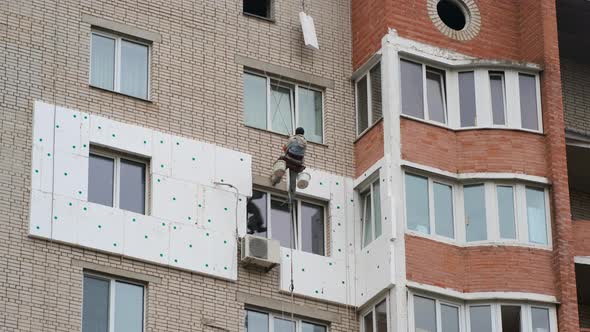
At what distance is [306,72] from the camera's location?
138 ft

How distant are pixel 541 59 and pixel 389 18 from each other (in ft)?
11.9

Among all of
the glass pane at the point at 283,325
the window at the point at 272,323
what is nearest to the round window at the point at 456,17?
the window at the point at 272,323

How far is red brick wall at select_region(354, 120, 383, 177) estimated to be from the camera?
1604 inches

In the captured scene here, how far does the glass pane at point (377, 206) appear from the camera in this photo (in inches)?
1580

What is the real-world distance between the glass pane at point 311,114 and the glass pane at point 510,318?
19.3 ft

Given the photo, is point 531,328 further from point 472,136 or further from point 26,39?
point 26,39

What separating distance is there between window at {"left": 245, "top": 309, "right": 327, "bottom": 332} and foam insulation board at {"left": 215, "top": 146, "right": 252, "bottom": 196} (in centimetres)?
271

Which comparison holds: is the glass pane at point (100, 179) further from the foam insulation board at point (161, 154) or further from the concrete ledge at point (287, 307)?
the concrete ledge at point (287, 307)

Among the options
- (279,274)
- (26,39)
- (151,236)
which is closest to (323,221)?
(279,274)

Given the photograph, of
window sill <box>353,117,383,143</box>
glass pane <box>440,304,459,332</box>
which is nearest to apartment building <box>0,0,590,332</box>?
glass pane <box>440,304,459,332</box>

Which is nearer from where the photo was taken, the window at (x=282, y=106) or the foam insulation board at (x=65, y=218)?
the foam insulation board at (x=65, y=218)

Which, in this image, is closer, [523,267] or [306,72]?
[523,267]

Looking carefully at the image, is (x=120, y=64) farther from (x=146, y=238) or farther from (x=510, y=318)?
(x=510, y=318)

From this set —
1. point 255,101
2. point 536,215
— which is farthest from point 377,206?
point 255,101
